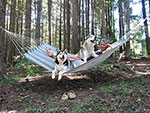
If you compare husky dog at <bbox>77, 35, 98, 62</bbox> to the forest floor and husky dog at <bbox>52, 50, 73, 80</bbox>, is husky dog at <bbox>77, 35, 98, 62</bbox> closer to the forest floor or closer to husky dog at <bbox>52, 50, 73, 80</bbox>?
husky dog at <bbox>52, 50, 73, 80</bbox>

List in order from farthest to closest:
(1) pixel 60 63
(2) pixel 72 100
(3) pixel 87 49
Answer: (3) pixel 87 49
(1) pixel 60 63
(2) pixel 72 100

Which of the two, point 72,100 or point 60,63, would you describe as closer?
point 72,100

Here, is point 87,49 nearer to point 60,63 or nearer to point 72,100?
point 60,63

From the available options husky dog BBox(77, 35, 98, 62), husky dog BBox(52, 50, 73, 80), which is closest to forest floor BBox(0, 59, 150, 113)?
husky dog BBox(52, 50, 73, 80)

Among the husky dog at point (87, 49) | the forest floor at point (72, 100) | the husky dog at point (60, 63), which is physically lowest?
the forest floor at point (72, 100)

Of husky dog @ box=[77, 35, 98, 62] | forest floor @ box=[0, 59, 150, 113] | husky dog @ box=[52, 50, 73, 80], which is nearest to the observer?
forest floor @ box=[0, 59, 150, 113]

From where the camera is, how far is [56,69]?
2.88 m

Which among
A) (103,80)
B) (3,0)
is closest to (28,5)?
(3,0)

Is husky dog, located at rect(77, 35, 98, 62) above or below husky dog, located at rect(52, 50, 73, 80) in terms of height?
above

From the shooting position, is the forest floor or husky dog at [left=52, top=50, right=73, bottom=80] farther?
husky dog at [left=52, top=50, right=73, bottom=80]


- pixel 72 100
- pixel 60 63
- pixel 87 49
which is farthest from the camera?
pixel 87 49

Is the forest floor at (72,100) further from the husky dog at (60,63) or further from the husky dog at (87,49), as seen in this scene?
the husky dog at (87,49)

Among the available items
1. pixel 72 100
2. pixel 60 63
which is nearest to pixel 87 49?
pixel 60 63

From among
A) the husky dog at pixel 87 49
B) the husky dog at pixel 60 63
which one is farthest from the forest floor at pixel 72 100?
the husky dog at pixel 87 49
